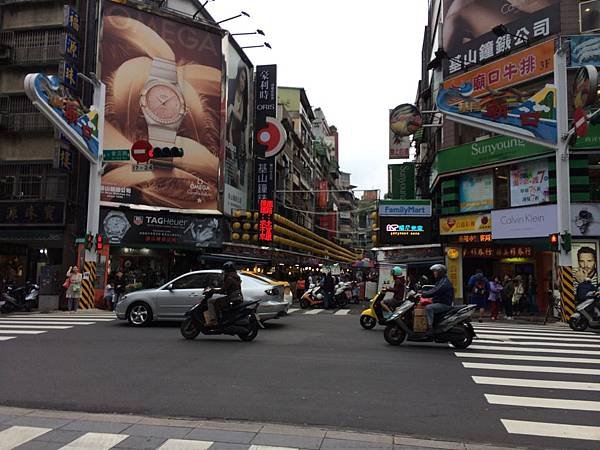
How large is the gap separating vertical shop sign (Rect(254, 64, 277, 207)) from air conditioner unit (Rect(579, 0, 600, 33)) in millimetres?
18019

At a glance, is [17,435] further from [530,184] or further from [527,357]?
[530,184]

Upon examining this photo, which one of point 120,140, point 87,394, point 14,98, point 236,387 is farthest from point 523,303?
point 14,98

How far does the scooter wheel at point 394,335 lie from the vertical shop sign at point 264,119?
925 inches

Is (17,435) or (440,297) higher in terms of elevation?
(440,297)

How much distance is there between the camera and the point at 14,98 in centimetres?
2611

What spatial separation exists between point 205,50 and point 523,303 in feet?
70.4

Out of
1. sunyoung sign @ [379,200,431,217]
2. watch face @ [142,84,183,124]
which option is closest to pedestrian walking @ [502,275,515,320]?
sunyoung sign @ [379,200,431,217]

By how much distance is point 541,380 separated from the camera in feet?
24.9

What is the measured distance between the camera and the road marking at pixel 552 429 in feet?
16.9

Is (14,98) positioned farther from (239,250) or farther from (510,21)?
Answer: (510,21)

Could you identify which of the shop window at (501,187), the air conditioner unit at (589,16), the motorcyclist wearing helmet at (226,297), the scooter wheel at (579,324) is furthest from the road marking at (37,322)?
the air conditioner unit at (589,16)

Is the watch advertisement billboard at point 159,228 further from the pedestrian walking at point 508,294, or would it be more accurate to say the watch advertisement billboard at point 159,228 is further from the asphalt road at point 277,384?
the asphalt road at point 277,384

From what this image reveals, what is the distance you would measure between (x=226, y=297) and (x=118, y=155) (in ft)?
35.5

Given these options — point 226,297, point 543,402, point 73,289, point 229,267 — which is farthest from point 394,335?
point 73,289
